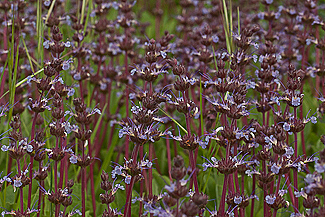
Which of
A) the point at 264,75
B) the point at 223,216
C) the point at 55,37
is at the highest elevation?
the point at 55,37

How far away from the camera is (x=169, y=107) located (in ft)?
13.6

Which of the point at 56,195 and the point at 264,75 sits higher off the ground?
the point at 264,75

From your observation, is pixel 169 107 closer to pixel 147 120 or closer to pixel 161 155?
→ pixel 161 155

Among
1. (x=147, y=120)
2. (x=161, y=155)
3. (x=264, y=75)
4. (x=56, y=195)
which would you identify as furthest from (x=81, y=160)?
(x=161, y=155)

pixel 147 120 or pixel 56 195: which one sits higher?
pixel 147 120

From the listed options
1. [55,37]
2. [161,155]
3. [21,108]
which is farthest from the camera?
[161,155]

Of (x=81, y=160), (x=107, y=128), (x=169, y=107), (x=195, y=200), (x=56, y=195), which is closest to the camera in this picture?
(x=195, y=200)

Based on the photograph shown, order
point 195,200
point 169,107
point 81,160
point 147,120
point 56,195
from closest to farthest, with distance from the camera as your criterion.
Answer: point 195,200 < point 147,120 < point 56,195 < point 81,160 < point 169,107

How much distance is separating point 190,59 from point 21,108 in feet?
5.83

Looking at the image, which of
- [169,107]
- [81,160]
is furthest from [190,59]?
[81,160]

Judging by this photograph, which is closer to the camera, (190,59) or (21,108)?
(21,108)

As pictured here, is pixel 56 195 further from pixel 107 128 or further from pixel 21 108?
pixel 107 128

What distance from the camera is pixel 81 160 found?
277 centimetres

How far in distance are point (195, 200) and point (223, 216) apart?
68cm
